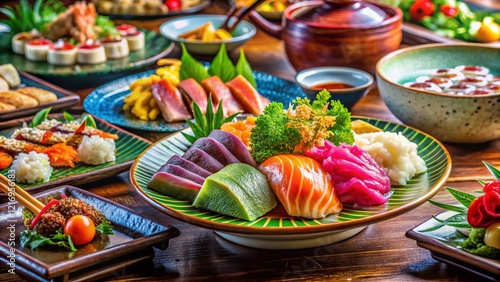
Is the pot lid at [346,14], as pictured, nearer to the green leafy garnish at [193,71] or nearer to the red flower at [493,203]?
the green leafy garnish at [193,71]

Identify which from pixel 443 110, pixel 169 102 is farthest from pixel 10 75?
pixel 443 110

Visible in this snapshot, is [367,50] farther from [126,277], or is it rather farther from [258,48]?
[126,277]

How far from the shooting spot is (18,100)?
2873 millimetres

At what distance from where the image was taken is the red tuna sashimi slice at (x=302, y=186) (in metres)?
1.76

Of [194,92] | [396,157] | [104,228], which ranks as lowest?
[194,92]

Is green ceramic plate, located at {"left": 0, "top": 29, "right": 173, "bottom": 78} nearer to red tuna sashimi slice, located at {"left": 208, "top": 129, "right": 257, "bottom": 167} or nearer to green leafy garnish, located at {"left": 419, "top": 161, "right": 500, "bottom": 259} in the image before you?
red tuna sashimi slice, located at {"left": 208, "top": 129, "right": 257, "bottom": 167}

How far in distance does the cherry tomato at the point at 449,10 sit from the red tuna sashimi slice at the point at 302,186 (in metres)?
2.65

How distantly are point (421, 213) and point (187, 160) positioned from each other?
67 centimetres

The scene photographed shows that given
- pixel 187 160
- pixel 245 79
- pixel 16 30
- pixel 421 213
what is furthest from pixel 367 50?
pixel 16 30

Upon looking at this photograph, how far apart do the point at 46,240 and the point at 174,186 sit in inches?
13.1

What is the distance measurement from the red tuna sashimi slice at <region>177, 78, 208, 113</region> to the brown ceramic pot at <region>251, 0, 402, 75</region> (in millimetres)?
525

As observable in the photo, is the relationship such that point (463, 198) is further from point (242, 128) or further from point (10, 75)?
point (10, 75)

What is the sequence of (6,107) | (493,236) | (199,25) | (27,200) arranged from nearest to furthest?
(493,236) → (27,200) → (6,107) → (199,25)

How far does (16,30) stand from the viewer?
13.2 feet
